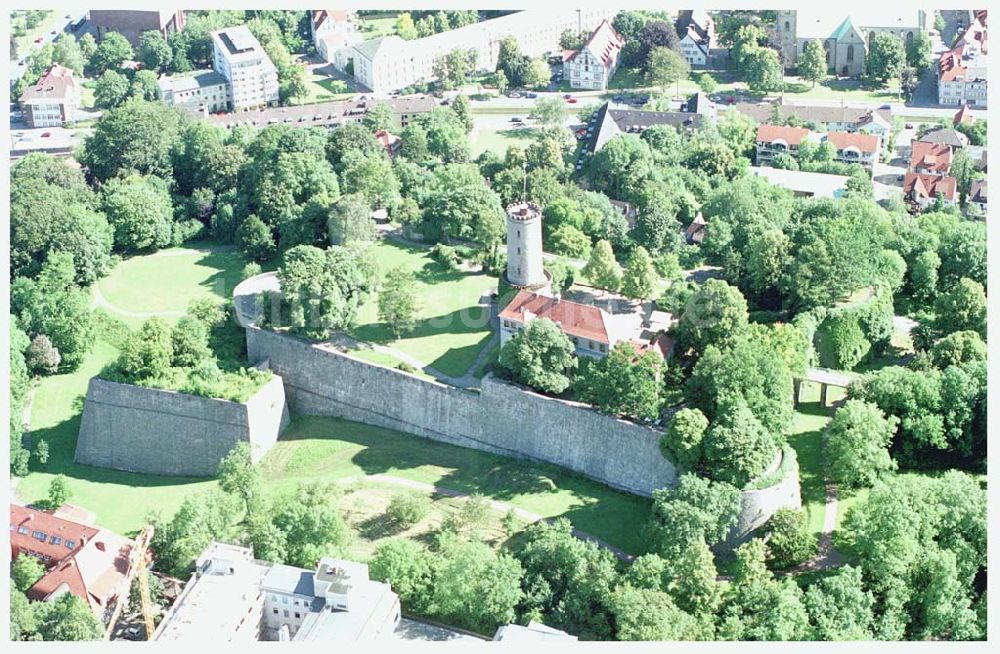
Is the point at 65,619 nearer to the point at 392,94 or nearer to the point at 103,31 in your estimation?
the point at 392,94

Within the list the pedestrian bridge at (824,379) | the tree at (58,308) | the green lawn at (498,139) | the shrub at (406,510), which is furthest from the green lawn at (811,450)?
the green lawn at (498,139)

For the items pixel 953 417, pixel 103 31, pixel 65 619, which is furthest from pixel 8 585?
pixel 103 31

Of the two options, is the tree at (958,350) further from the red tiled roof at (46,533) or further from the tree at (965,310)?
the red tiled roof at (46,533)

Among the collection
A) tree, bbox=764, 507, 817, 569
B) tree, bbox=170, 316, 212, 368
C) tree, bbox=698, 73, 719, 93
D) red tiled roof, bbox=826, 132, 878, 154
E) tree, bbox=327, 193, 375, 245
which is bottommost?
tree, bbox=764, 507, 817, 569

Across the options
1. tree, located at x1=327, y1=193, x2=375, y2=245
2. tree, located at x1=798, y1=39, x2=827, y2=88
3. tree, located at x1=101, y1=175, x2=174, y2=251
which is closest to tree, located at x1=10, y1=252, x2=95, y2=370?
tree, located at x1=101, y1=175, x2=174, y2=251

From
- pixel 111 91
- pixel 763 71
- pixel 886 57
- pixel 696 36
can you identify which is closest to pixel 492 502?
pixel 763 71

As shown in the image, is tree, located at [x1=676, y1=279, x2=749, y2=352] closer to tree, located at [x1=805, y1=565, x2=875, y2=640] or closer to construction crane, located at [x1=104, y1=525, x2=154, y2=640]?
tree, located at [x1=805, y1=565, x2=875, y2=640]
